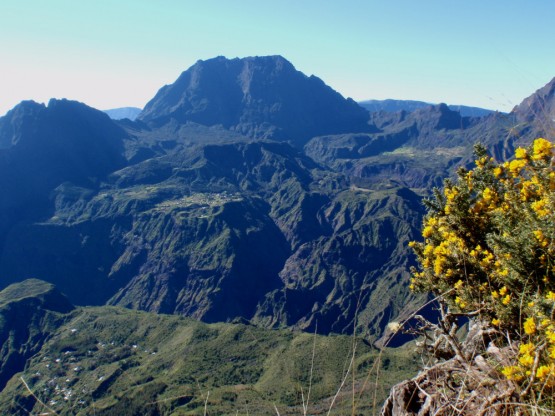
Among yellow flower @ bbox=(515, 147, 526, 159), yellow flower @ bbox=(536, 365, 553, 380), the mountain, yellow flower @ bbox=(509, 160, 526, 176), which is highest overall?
yellow flower @ bbox=(515, 147, 526, 159)

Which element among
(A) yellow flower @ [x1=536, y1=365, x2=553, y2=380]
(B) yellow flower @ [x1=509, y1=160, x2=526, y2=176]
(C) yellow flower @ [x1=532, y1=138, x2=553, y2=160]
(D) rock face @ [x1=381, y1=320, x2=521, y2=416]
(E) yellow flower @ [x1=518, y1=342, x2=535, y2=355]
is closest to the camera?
(A) yellow flower @ [x1=536, y1=365, x2=553, y2=380]

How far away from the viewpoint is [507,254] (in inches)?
336

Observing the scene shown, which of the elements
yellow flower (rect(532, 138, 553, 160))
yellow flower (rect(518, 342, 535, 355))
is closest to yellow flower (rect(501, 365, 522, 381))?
yellow flower (rect(518, 342, 535, 355))

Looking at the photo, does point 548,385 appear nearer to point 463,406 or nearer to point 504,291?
point 463,406

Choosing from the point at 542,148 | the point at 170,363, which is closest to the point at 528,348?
the point at 542,148

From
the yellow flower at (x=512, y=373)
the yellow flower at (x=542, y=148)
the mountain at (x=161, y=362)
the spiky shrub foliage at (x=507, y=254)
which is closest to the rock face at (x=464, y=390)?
the yellow flower at (x=512, y=373)

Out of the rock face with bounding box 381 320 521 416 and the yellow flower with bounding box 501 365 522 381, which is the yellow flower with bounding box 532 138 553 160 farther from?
the yellow flower with bounding box 501 365 522 381

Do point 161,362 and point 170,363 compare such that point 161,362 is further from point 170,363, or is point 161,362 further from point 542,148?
point 542,148

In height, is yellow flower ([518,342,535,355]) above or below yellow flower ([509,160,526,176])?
below

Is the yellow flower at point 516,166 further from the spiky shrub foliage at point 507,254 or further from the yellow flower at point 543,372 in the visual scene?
the yellow flower at point 543,372

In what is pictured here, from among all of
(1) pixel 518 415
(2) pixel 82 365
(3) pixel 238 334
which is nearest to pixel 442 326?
(1) pixel 518 415

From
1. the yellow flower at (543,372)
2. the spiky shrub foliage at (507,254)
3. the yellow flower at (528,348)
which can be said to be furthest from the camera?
the spiky shrub foliage at (507,254)

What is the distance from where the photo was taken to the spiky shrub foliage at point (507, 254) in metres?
5.42

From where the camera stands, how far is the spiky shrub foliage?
5419 mm
